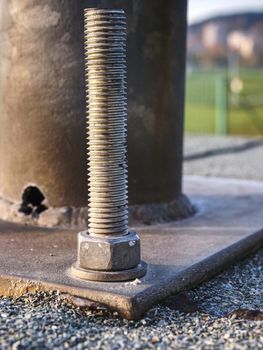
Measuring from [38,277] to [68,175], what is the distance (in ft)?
3.88

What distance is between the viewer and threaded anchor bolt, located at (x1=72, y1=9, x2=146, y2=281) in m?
3.09

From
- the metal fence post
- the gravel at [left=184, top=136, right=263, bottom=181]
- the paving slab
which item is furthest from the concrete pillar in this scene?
the metal fence post

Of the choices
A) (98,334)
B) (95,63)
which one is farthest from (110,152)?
(98,334)

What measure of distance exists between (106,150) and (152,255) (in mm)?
685

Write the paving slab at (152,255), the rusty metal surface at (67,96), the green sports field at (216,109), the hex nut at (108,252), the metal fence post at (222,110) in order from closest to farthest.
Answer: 1. the paving slab at (152,255)
2. the hex nut at (108,252)
3. the rusty metal surface at (67,96)
4. the metal fence post at (222,110)
5. the green sports field at (216,109)

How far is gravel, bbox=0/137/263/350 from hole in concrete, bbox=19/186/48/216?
1.29 meters

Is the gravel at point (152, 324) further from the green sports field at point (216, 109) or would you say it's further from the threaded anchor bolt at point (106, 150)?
the green sports field at point (216, 109)

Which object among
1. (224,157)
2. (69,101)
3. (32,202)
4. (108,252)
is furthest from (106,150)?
(224,157)

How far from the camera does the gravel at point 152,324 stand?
2.61 m

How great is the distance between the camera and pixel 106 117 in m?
3.11

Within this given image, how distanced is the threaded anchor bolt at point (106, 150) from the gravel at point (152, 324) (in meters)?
0.25

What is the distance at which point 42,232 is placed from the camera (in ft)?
13.2

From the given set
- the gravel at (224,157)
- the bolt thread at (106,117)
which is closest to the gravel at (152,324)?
the bolt thread at (106,117)

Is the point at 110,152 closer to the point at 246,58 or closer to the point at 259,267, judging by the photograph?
the point at 259,267
